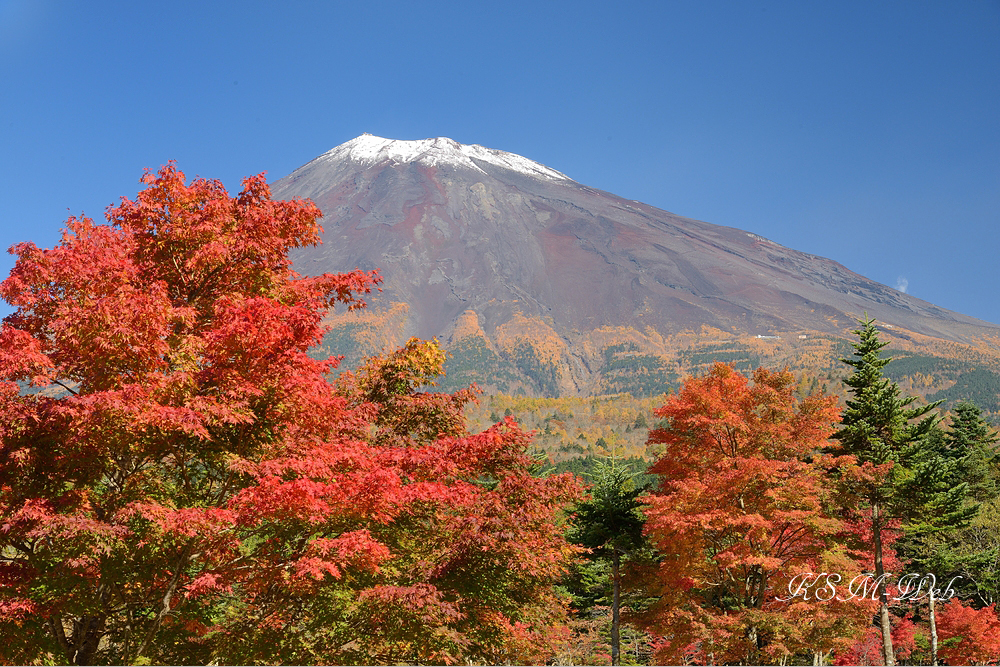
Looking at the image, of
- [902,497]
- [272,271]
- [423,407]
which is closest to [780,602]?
[902,497]

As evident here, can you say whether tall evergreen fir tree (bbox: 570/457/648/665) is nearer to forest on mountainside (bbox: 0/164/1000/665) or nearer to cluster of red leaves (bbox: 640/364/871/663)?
cluster of red leaves (bbox: 640/364/871/663)

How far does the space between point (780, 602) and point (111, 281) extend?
2047cm

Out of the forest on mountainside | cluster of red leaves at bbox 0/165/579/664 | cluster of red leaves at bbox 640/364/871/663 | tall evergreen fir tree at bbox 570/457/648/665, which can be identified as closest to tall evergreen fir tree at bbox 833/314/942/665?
cluster of red leaves at bbox 640/364/871/663

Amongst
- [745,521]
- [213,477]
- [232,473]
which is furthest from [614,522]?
[232,473]

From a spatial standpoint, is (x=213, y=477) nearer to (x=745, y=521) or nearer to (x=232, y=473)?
(x=232, y=473)

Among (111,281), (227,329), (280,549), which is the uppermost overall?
(111,281)

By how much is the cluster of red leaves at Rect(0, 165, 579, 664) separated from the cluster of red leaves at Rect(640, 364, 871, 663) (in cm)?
1110

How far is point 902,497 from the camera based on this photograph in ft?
68.4

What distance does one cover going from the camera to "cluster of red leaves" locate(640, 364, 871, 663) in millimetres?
18938

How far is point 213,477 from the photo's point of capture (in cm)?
837

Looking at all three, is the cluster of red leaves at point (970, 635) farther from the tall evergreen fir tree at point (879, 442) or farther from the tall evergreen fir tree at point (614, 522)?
the tall evergreen fir tree at point (614, 522)

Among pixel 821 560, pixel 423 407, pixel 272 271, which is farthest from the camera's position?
pixel 821 560

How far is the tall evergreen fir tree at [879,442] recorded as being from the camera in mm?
20375

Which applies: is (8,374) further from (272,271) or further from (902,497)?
(902,497)
